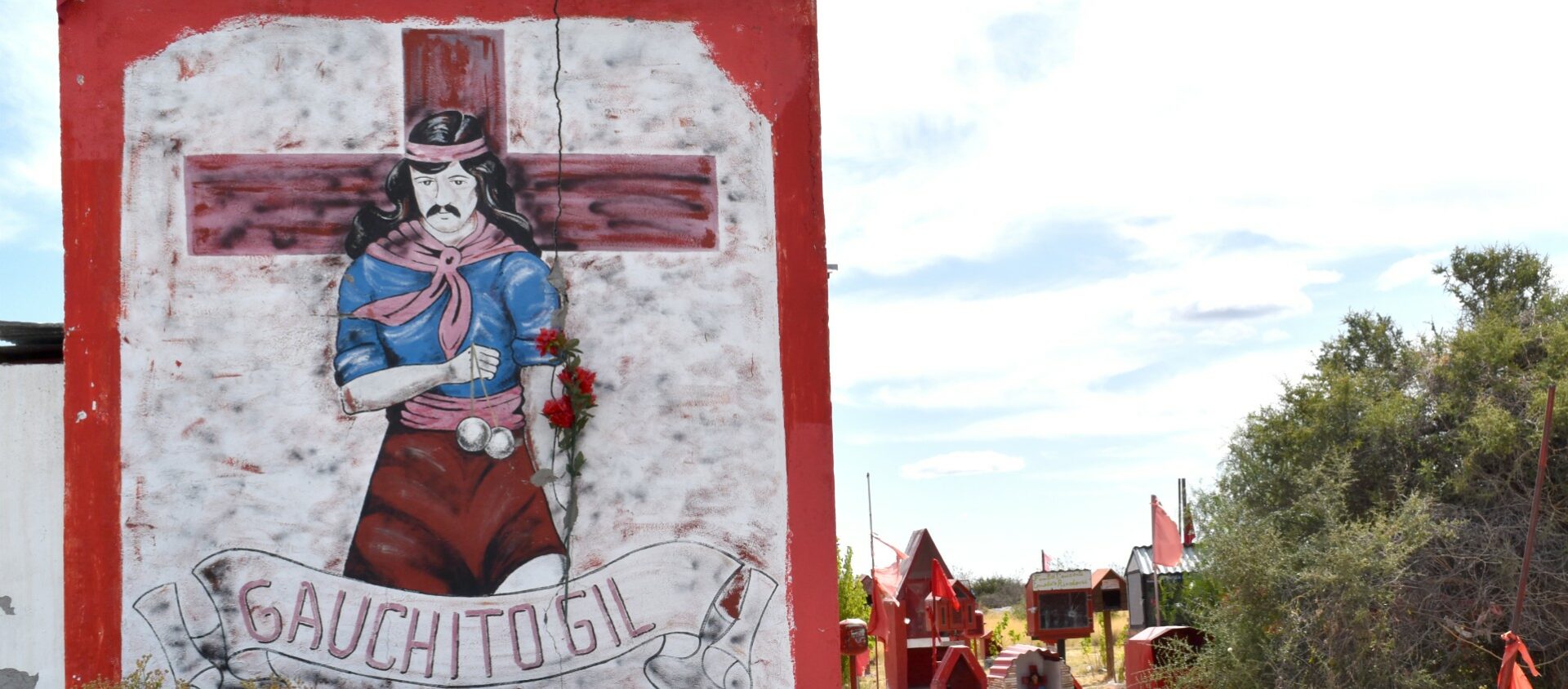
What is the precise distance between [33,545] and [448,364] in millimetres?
2897

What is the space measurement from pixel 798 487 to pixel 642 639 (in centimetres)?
138

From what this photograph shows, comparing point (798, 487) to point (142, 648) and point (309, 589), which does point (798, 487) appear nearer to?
point (309, 589)

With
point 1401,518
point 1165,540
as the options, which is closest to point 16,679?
point 1401,518

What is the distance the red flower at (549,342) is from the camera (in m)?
8.24

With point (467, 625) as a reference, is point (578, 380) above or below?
above

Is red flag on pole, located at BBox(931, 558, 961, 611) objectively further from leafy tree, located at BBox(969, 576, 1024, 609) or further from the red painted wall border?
leafy tree, located at BBox(969, 576, 1024, 609)

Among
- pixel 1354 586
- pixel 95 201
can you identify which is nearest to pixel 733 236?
pixel 95 201

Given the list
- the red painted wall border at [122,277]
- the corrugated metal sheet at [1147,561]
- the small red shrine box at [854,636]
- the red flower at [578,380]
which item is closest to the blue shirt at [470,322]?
the red flower at [578,380]

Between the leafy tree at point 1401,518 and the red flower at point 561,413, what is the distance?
11.9 metres

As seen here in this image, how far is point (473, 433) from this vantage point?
323 inches

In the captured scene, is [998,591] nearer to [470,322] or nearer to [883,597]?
[883,597]

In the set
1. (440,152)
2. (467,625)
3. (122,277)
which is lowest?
(467,625)

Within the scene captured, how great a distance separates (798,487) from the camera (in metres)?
8.44

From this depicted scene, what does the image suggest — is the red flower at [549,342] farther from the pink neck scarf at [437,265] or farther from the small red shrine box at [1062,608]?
the small red shrine box at [1062,608]
